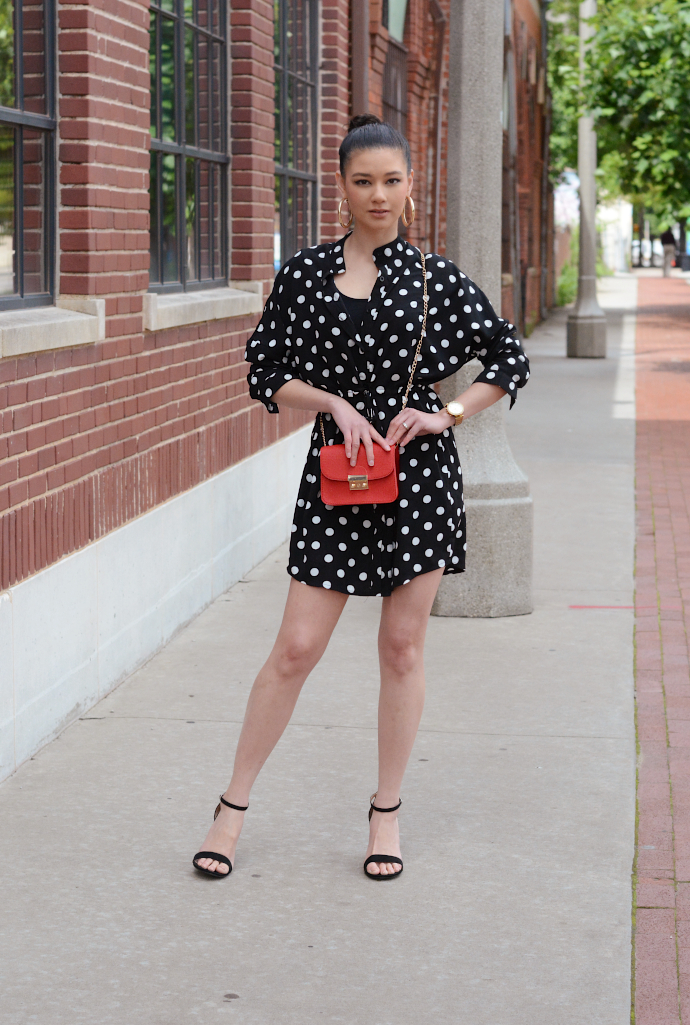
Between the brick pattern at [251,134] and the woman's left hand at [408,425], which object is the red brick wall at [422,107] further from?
the woman's left hand at [408,425]

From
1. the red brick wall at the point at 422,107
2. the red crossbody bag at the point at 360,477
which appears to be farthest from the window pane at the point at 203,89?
the red brick wall at the point at 422,107

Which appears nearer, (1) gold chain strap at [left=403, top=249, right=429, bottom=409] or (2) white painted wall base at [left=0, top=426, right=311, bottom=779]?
(1) gold chain strap at [left=403, top=249, right=429, bottom=409]

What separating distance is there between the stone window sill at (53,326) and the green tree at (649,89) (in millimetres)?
13201

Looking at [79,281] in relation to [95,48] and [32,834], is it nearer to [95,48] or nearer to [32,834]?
[95,48]

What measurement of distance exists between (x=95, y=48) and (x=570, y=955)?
3535mm

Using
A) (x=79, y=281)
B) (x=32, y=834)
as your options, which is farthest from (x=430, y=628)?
(x=32, y=834)

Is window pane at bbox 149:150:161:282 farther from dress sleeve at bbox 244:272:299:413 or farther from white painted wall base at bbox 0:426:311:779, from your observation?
dress sleeve at bbox 244:272:299:413

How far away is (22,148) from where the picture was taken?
5.08 m

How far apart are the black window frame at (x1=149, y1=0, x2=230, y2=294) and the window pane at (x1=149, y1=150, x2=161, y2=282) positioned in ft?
0.04

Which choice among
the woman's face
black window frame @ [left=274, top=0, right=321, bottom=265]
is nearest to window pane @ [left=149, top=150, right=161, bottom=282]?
black window frame @ [left=274, top=0, right=321, bottom=265]

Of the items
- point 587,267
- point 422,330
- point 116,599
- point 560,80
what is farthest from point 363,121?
point 560,80

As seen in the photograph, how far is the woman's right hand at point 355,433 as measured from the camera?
11.9ft

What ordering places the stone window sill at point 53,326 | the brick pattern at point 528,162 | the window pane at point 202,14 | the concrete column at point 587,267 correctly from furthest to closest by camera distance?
the brick pattern at point 528,162
the concrete column at point 587,267
the window pane at point 202,14
the stone window sill at point 53,326

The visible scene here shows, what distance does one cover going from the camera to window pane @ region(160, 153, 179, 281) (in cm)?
661
